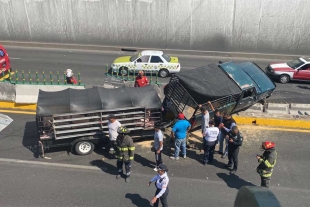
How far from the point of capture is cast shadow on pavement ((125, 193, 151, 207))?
8309 millimetres

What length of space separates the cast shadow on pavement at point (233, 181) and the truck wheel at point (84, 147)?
3.82m

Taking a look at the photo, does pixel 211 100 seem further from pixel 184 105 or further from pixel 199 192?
pixel 199 192

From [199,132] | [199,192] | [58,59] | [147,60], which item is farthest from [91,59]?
[199,192]

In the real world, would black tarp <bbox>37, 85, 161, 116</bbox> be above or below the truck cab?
below

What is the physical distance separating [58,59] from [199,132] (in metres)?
12.6

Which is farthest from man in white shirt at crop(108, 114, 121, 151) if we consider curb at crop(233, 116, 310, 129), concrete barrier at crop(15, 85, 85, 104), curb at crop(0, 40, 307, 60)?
curb at crop(0, 40, 307, 60)

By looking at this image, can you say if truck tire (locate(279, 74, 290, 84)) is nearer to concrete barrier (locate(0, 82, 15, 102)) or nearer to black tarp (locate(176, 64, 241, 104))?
black tarp (locate(176, 64, 241, 104))

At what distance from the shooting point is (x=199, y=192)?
28.7 ft

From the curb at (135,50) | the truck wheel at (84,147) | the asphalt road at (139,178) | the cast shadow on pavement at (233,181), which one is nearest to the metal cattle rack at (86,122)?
the truck wheel at (84,147)

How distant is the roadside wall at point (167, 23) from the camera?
22.7m

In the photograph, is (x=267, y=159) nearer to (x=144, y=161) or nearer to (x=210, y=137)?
(x=210, y=137)

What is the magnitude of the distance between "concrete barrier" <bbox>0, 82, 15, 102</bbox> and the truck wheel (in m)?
4.82

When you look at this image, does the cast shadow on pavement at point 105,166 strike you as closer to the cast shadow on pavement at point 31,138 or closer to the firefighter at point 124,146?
the firefighter at point 124,146

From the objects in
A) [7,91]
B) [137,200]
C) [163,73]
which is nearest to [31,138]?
[7,91]
